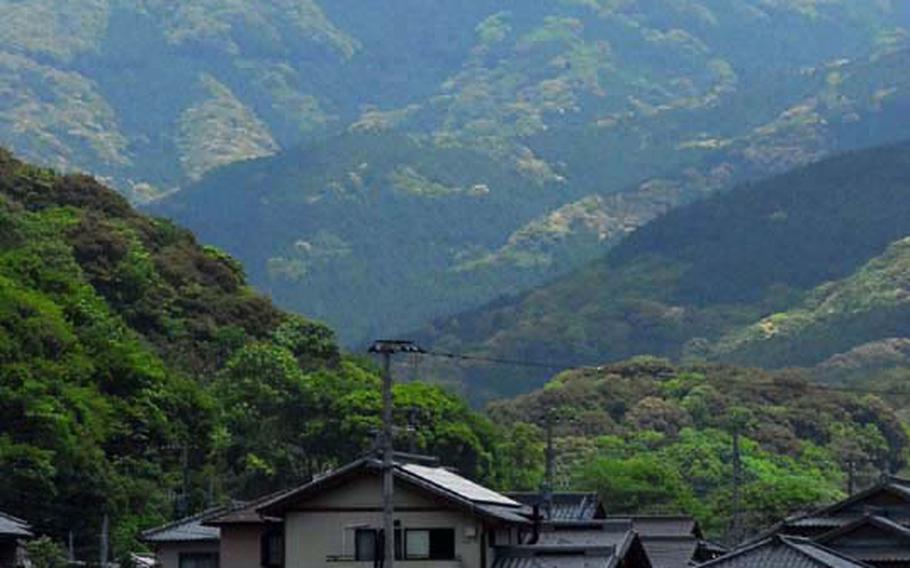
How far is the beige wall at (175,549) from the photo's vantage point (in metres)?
59.2

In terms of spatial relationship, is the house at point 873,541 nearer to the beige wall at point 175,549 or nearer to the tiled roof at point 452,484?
the tiled roof at point 452,484

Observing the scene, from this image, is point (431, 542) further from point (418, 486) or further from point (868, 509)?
point (868, 509)

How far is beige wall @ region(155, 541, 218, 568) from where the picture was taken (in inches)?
2333

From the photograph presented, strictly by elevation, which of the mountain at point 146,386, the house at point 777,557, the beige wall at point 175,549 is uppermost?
the mountain at point 146,386

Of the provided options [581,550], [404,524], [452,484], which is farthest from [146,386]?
[581,550]

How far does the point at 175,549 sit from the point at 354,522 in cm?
1065

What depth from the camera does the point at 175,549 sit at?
2352 inches

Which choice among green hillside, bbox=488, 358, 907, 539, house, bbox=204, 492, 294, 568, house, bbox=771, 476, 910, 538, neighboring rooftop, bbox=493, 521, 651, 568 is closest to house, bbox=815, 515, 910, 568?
house, bbox=771, 476, 910, 538

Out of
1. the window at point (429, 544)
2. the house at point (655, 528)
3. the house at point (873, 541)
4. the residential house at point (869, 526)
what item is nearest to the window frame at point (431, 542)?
the window at point (429, 544)

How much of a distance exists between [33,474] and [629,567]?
25.8 meters

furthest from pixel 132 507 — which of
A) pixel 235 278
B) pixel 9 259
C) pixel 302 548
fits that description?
pixel 235 278

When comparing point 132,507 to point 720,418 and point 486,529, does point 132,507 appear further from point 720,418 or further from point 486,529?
point 720,418

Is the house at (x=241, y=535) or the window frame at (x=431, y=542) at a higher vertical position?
the house at (x=241, y=535)

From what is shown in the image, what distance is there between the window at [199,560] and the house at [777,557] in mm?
17537
